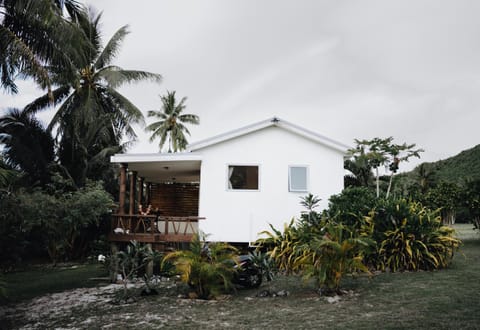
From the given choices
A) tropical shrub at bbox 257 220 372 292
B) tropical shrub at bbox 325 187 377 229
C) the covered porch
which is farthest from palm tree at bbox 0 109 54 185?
tropical shrub at bbox 257 220 372 292

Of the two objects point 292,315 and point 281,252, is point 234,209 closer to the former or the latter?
point 281,252

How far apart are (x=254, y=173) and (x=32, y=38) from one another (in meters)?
7.96

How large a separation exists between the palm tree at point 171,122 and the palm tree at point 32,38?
2216cm

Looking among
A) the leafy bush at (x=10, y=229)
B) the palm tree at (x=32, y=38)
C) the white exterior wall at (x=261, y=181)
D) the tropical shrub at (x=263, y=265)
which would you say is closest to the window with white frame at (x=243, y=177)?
the white exterior wall at (x=261, y=181)

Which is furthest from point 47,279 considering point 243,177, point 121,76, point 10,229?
point 121,76

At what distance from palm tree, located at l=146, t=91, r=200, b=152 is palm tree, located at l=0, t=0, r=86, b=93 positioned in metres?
22.2

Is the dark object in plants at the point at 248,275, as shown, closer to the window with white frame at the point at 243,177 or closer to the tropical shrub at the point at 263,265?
the tropical shrub at the point at 263,265

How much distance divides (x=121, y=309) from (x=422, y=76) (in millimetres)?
14560

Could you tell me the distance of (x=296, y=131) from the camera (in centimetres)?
1473

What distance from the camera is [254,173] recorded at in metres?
14.7

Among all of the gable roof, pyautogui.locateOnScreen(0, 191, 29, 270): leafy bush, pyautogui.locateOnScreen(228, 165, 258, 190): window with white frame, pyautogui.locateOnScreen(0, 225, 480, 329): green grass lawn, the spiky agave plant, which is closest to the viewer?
pyautogui.locateOnScreen(0, 225, 480, 329): green grass lawn

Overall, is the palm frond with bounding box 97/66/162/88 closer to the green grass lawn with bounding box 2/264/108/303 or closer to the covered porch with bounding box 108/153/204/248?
the covered porch with bounding box 108/153/204/248

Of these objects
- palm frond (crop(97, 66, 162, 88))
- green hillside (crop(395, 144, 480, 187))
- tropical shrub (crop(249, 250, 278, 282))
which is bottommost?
tropical shrub (crop(249, 250, 278, 282))

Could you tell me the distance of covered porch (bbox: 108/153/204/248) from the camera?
44.4ft
